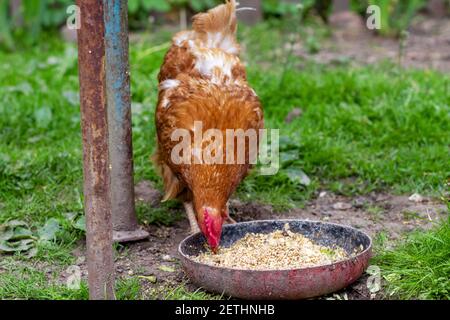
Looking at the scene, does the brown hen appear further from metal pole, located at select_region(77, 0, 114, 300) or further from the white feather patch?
metal pole, located at select_region(77, 0, 114, 300)

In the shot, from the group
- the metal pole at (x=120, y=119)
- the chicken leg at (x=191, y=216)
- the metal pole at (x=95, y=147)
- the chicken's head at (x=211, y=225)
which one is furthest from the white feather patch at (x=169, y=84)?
the metal pole at (x=95, y=147)

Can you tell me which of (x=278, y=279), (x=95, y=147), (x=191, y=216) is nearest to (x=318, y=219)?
(x=191, y=216)

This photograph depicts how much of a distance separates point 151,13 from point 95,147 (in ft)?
21.7

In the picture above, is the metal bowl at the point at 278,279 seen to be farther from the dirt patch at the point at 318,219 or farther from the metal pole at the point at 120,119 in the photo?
the metal pole at the point at 120,119

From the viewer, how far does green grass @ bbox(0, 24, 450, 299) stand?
518 cm

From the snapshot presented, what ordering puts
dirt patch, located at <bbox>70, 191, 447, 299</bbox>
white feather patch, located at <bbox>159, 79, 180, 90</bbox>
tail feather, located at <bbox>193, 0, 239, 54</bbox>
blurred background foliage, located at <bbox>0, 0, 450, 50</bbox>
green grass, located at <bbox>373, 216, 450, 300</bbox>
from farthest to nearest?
1. blurred background foliage, located at <bbox>0, 0, 450, 50</bbox>
2. tail feather, located at <bbox>193, 0, 239, 54</bbox>
3. white feather patch, located at <bbox>159, 79, 180, 90</bbox>
4. dirt patch, located at <bbox>70, 191, 447, 299</bbox>
5. green grass, located at <bbox>373, 216, 450, 300</bbox>

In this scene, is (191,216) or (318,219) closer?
(191,216)

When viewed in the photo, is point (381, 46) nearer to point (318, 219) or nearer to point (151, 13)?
point (151, 13)

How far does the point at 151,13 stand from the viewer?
9641mm

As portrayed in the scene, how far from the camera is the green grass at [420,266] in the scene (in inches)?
145

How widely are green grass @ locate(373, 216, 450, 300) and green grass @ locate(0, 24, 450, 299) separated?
1.22m

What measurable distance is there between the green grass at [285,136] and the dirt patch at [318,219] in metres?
0.10

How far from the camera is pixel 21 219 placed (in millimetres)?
4836

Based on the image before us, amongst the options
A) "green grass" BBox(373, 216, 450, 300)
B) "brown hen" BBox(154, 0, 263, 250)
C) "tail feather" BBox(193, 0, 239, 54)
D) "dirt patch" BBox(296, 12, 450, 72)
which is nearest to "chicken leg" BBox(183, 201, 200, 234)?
"brown hen" BBox(154, 0, 263, 250)
